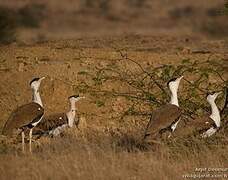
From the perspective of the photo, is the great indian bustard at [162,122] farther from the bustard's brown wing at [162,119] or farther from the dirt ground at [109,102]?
the dirt ground at [109,102]

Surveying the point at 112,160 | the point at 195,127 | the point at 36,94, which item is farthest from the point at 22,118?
the point at 195,127

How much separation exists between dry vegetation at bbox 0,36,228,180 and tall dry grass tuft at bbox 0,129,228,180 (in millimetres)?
14

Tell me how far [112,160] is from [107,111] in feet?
30.3

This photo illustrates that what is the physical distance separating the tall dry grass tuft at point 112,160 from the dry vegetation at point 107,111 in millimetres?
14

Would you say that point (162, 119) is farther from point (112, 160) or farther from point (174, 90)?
point (112, 160)

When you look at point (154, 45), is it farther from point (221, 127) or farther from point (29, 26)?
point (29, 26)

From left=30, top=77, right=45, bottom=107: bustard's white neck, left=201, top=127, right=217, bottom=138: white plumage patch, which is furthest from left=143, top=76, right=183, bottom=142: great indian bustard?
left=30, top=77, right=45, bottom=107: bustard's white neck

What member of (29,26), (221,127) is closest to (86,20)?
(29,26)

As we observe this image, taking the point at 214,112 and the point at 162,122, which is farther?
the point at 214,112

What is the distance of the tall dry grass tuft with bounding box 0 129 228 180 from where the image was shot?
36.1 feet

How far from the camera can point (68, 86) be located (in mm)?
21406

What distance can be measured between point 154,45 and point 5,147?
579 inches

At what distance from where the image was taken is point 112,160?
11523 millimetres

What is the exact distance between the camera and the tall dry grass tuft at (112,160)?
36.1ft
